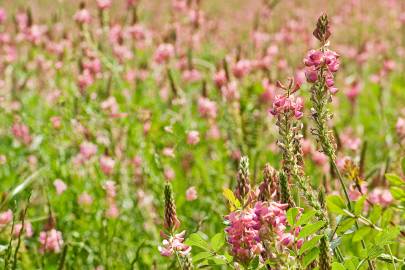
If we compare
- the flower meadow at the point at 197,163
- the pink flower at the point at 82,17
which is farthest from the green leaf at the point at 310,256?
the pink flower at the point at 82,17

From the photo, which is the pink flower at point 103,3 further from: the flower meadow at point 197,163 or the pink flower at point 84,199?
the pink flower at point 84,199

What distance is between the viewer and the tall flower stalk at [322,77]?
1485mm

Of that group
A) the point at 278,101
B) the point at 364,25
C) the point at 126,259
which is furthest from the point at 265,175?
the point at 364,25

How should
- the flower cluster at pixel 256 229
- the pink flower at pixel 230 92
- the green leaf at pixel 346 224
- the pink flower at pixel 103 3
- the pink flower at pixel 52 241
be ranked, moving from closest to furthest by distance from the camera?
the flower cluster at pixel 256 229 < the green leaf at pixel 346 224 < the pink flower at pixel 52 241 < the pink flower at pixel 230 92 < the pink flower at pixel 103 3

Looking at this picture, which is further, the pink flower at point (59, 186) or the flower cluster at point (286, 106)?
the pink flower at point (59, 186)

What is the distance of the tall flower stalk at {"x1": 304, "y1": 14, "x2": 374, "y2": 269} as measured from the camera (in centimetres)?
149

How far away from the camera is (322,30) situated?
151 centimetres

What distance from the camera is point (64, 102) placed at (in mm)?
3680

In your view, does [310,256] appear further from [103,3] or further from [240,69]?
[103,3]

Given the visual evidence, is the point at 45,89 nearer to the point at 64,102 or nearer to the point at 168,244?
the point at 64,102

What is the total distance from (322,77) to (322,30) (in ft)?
0.36

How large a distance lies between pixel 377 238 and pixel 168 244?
0.48 metres

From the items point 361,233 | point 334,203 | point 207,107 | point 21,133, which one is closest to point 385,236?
point 361,233

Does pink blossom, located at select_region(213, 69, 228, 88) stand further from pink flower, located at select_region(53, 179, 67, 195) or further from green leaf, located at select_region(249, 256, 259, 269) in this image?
green leaf, located at select_region(249, 256, 259, 269)
